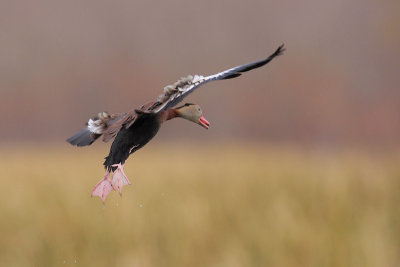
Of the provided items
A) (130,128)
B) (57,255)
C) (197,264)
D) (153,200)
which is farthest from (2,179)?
(130,128)

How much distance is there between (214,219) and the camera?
21.4ft

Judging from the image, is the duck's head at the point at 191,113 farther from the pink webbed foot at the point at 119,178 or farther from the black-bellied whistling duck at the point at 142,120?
the pink webbed foot at the point at 119,178

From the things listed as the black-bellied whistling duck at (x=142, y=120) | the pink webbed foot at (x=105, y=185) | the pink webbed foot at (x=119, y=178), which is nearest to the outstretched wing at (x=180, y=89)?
the black-bellied whistling duck at (x=142, y=120)

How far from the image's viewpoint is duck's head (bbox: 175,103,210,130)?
6.04 ft

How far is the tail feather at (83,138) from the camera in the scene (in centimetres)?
183

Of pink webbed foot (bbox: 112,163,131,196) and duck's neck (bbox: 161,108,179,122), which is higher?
duck's neck (bbox: 161,108,179,122)

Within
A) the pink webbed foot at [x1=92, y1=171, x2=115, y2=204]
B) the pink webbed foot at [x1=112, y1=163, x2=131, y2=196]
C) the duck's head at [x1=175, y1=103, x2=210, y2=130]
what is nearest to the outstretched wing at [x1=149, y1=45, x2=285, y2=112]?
the duck's head at [x1=175, y1=103, x2=210, y2=130]

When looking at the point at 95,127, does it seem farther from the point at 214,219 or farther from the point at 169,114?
the point at 214,219

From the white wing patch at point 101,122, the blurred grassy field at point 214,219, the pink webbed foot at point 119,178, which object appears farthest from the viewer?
the blurred grassy field at point 214,219

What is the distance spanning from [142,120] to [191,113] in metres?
0.13

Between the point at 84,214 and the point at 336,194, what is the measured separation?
2397 mm

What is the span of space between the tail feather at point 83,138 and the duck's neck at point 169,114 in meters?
0.18

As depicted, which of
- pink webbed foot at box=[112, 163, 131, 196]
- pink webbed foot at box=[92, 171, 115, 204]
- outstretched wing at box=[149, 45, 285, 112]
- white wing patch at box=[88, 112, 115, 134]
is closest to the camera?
outstretched wing at box=[149, 45, 285, 112]

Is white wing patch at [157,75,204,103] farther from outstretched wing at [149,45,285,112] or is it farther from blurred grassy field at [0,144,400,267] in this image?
blurred grassy field at [0,144,400,267]
